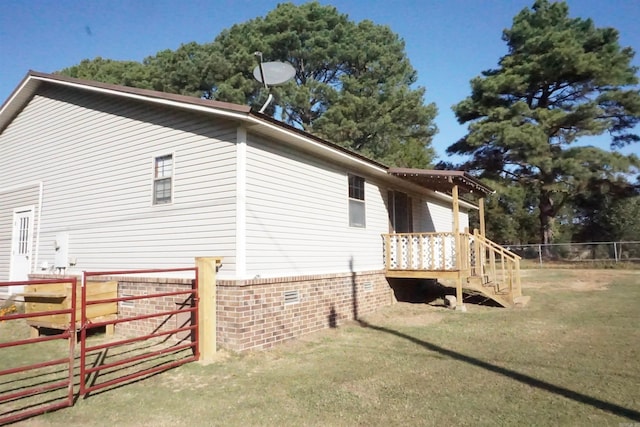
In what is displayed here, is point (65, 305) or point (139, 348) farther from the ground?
point (65, 305)

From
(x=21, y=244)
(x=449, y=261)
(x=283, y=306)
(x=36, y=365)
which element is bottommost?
(x=36, y=365)

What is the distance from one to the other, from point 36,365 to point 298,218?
5.03 meters

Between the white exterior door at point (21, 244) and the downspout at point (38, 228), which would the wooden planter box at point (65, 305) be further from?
the white exterior door at point (21, 244)

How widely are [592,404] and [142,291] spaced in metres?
7.13

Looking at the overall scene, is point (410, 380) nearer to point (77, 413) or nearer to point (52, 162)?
point (77, 413)

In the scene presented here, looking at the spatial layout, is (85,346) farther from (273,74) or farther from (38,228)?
(38,228)

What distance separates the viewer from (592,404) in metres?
4.34

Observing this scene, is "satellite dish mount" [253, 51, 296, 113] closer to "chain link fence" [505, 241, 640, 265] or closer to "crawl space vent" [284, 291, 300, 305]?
"crawl space vent" [284, 291, 300, 305]

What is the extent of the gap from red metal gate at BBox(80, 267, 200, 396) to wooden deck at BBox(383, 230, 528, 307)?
5.88m

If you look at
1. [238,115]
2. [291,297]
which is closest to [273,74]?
[238,115]

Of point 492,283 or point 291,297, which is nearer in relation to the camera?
point 291,297

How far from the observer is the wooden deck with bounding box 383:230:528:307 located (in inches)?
408

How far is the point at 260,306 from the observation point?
23.1 ft

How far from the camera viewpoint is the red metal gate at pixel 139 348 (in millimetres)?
4938
